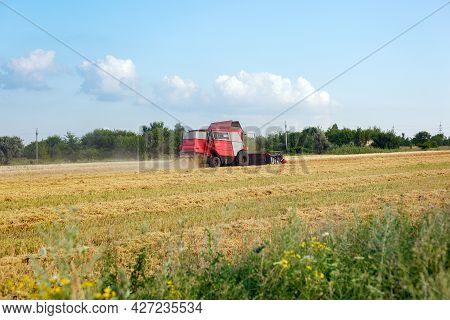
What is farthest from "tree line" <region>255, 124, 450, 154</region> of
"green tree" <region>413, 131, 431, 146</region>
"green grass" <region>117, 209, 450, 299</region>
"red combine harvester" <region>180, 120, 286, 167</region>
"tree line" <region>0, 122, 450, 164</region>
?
"green grass" <region>117, 209, 450, 299</region>

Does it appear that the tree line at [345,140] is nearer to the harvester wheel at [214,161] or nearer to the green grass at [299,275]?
the harvester wheel at [214,161]

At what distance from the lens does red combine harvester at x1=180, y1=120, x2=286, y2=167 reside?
90.0 ft

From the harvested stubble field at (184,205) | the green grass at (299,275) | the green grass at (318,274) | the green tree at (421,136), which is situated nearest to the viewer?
the green grass at (299,275)

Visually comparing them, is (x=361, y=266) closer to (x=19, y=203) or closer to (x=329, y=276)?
(x=329, y=276)

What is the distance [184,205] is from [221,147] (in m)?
14.4

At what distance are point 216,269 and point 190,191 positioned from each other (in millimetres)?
11266

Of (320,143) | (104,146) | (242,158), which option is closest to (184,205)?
(242,158)

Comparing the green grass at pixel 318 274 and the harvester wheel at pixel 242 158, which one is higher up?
the harvester wheel at pixel 242 158

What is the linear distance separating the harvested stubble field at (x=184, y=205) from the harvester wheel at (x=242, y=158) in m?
6.52

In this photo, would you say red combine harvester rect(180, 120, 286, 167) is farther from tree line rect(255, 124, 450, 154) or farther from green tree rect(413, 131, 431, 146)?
green tree rect(413, 131, 431, 146)

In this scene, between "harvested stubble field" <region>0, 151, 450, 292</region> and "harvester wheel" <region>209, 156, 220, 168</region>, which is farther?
"harvester wheel" <region>209, 156, 220, 168</region>

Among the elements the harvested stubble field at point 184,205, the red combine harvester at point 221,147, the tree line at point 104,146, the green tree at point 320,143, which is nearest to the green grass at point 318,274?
the harvested stubble field at point 184,205

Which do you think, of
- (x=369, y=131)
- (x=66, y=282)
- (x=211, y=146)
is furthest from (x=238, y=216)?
(x=369, y=131)

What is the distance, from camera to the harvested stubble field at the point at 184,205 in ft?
28.6
